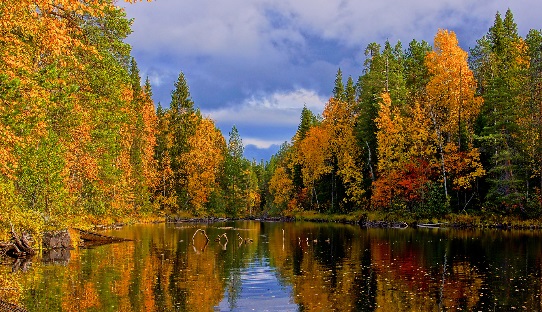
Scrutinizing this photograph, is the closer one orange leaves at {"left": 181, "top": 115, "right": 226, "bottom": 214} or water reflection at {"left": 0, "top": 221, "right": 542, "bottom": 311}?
water reflection at {"left": 0, "top": 221, "right": 542, "bottom": 311}

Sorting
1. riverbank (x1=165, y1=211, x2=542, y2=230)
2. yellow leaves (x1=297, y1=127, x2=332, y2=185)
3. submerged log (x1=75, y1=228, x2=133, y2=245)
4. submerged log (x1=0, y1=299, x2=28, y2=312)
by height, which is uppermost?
yellow leaves (x1=297, y1=127, x2=332, y2=185)

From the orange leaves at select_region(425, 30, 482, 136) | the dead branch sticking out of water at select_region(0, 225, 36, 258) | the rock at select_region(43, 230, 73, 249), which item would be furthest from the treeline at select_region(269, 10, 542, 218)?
the dead branch sticking out of water at select_region(0, 225, 36, 258)

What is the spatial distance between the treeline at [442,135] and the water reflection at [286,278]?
19.0 m

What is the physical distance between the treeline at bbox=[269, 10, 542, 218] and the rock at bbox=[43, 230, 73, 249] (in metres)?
40.2

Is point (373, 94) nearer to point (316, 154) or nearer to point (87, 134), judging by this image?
point (316, 154)

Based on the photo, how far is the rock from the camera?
34750 millimetres

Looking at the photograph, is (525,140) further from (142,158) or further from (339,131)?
(142,158)

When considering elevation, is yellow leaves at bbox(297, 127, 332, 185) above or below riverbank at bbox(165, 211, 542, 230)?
above

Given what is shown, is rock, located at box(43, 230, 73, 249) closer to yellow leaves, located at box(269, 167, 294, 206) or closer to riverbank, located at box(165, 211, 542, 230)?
riverbank, located at box(165, 211, 542, 230)

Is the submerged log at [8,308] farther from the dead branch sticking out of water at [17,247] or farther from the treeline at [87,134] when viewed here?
the dead branch sticking out of water at [17,247]

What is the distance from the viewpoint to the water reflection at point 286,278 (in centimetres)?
1917

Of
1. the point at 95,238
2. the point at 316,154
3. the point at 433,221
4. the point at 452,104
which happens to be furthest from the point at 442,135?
the point at 95,238

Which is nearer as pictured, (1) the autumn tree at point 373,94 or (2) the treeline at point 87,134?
(2) the treeline at point 87,134

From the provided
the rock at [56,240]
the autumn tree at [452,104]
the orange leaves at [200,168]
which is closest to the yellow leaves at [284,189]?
the orange leaves at [200,168]
